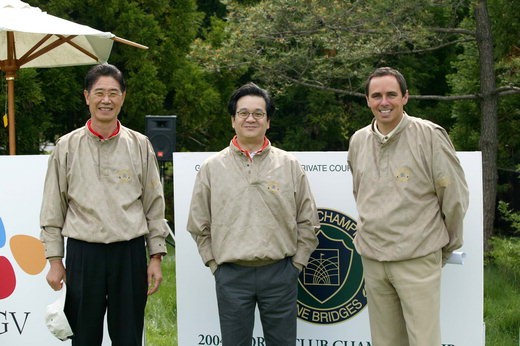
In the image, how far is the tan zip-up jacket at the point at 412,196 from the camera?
3361 mm

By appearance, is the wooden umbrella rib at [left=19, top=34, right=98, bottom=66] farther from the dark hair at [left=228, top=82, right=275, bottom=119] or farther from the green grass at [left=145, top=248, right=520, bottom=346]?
the dark hair at [left=228, top=82, right=275, bottom=119]

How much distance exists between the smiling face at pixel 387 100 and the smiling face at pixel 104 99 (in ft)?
3.81

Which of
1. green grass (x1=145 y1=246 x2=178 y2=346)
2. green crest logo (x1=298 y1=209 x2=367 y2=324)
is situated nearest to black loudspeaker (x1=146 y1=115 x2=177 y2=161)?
green grass (x1=145 y1=246 x2=178 y2=346)

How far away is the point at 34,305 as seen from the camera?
4.52 metres

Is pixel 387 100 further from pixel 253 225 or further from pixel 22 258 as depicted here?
pixel 22 258

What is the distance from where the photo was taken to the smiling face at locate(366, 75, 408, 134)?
3412 millimetres

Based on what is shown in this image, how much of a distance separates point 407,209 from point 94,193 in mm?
1391

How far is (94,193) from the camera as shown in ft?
11.4

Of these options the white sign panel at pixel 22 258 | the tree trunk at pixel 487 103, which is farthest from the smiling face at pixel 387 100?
the tree trunk at pixel 487 103

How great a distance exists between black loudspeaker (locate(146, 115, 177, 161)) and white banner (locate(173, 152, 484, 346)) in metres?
1.89

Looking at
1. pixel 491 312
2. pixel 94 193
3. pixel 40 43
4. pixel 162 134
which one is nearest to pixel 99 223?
pixel 94 193

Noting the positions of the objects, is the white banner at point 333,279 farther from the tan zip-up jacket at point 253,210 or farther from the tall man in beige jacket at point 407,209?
the tall man in beige jacket at point 407,209

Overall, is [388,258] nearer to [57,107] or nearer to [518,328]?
[518,328]

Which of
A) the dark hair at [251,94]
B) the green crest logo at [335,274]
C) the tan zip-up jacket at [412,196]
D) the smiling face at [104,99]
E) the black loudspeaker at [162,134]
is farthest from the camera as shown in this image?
the black loudspeaker at [162,134]
